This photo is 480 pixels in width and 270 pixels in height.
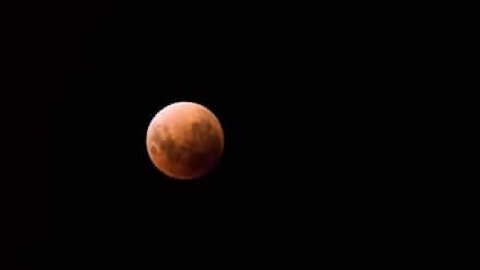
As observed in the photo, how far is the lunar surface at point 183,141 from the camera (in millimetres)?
4188

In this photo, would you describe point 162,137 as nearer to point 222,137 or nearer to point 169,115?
point 169,115

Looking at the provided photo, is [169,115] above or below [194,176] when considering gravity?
above

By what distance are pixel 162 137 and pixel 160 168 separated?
22cm

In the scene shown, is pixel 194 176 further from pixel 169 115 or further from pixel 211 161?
pixel 169 115

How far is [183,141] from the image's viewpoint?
4.17 metres

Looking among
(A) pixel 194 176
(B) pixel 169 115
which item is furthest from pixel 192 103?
(A) pixel 194 176

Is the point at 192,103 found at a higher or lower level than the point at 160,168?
higher

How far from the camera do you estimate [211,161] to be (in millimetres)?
4305

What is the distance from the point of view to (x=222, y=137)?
445cm

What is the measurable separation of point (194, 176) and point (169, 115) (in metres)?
0.40

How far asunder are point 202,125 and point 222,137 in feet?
0.76

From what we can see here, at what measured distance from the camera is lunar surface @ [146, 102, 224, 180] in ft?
13.7

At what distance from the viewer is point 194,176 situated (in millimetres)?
4289

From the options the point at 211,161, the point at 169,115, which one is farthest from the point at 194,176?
the point at 169,115
